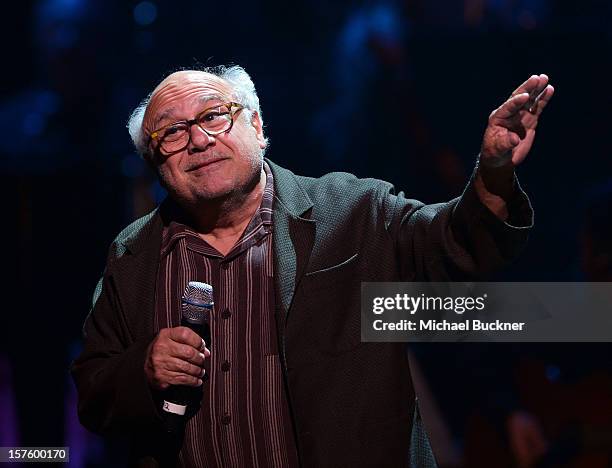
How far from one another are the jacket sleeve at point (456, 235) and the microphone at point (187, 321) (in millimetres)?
439

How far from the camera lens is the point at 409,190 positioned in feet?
9.58

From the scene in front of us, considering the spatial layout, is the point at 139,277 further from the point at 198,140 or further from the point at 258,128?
the point at 258,128

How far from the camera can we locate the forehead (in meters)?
2.03

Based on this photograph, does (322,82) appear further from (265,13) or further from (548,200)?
(548,200)

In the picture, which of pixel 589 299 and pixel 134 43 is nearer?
pixel 589 299

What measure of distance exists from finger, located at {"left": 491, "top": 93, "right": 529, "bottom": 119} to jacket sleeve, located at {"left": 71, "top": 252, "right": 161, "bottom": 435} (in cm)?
88

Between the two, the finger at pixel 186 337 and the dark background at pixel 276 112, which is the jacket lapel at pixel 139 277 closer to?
the finger at pixel 186 337

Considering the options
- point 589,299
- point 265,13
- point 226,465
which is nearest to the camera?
point 226,465

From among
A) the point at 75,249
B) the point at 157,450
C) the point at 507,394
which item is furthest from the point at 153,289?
the point at 507,394

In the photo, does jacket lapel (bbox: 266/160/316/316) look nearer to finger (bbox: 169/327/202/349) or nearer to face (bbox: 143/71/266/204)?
face (bbox: 143/71/266/204)

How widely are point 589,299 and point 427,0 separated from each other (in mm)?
1209

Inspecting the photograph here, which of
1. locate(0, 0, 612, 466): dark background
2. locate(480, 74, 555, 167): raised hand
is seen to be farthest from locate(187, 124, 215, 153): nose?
locate(0, 0, 612, 466): dark background

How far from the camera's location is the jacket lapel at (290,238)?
1851 mm

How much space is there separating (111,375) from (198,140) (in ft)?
1.88
